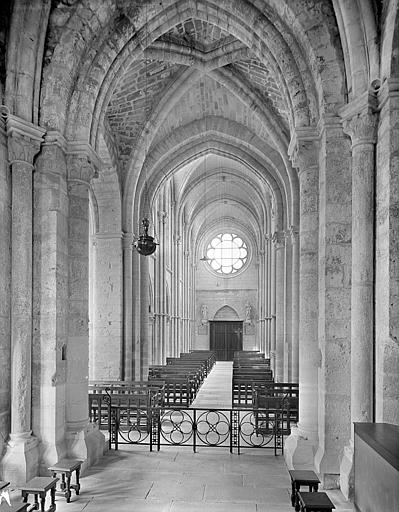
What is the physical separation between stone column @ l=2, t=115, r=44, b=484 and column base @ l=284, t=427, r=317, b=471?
3.88m

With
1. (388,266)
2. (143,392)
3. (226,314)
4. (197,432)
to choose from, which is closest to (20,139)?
(388,266)

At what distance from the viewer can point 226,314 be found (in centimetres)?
3888

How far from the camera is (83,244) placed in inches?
371

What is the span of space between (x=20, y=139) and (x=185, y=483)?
5717mm

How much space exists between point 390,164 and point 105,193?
1072cm

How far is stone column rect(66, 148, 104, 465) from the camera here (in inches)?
358

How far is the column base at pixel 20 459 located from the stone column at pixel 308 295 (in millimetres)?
3897

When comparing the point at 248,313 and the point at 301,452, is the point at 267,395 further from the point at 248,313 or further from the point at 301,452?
the point at 248,313

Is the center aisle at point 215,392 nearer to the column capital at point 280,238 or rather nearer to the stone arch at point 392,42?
the column capital at point 280,238

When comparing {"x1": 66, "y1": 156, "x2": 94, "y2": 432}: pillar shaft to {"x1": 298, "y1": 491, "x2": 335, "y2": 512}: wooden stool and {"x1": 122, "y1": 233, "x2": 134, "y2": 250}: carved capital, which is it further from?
{"x1": 122, "y1": 233, "x2": 134, "y2": 250}: carved capital

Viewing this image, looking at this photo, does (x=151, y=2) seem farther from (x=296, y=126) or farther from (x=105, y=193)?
(x=105, y=193)

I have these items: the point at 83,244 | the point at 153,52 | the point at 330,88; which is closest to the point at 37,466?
the point at 83,244

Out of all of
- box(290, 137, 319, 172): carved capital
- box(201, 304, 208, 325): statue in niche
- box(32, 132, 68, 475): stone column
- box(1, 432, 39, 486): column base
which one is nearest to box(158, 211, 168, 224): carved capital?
box(201, 304, 208, 325): statue in niche

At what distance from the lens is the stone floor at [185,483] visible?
280 inches
